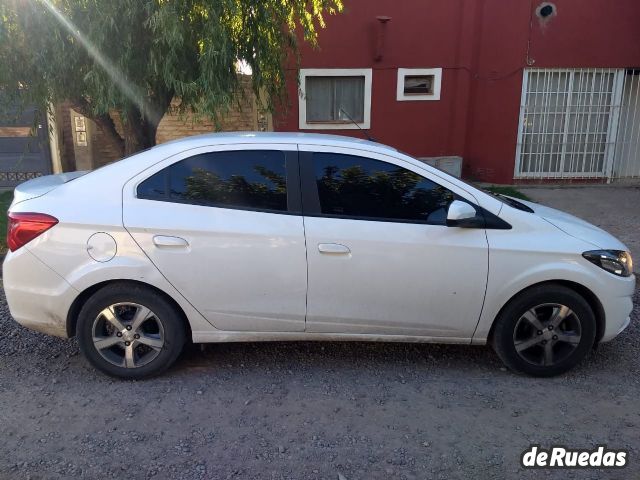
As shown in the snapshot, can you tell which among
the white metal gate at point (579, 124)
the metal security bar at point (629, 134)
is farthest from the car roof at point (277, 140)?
the metal security bar at point (629, 134)

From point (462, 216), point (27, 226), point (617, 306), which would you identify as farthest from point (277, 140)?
point (617, 306)

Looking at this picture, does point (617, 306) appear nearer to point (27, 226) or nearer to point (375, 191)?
point (375, 191)

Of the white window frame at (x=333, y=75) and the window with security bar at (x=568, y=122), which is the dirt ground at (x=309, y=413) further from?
the window with security bar at (x=568, y=122)

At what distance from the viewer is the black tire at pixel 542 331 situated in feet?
11.4

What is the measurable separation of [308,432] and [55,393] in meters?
1.69

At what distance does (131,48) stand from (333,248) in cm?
342

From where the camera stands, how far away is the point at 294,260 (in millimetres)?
3373

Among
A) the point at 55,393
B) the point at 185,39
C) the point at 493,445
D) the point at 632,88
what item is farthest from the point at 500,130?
the point at 55,393

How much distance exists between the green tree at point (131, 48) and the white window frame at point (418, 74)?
441cm

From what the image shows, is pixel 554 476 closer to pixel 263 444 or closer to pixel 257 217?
pixel 263 444

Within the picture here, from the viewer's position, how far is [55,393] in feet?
11.2

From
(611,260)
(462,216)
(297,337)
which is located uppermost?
(462,216)

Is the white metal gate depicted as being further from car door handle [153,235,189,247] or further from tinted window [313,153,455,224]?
car door handle [153,235,189,247]

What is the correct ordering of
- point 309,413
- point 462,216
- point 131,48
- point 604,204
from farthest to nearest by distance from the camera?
1. point 604,204
2. point 131,48
3. point 462,216
4. point 309,413
